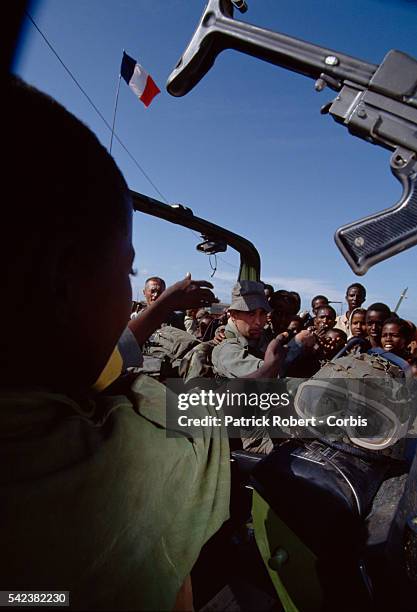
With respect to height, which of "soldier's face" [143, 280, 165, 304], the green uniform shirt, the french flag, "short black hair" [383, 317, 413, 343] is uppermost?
the french flag

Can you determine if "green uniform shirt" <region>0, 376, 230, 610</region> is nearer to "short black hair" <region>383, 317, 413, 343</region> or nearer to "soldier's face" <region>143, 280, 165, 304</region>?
"short black hair" <region>383, 317, 413, 343</region>

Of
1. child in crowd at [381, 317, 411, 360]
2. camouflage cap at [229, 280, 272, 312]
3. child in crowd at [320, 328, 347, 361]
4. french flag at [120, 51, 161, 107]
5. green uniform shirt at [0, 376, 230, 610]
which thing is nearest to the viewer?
green uniform shirt at [0, 376, 230, 610]

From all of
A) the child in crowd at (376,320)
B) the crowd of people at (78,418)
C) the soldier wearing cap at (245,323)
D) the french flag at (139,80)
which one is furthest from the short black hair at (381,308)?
the french flag at (139,80)

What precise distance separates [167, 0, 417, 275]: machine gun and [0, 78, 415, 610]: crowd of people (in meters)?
1.04

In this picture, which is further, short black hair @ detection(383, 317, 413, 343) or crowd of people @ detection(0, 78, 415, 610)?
short black hair @ detection(383, 317, 413, 343)

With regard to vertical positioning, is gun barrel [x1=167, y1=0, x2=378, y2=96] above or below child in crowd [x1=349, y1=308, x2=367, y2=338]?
above

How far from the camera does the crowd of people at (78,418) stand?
47 cm

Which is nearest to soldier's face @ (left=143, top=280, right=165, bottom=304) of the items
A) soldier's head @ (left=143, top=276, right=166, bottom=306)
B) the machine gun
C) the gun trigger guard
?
soldier's head @ (left=143, top=276, right=166, bottom=306)

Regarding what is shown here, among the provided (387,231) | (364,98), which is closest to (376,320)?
(387,231)

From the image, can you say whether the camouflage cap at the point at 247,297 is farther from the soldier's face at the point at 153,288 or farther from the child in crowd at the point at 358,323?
the child in crowd at the point at 358,323

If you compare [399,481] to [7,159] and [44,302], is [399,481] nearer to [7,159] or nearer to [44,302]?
[44,302]

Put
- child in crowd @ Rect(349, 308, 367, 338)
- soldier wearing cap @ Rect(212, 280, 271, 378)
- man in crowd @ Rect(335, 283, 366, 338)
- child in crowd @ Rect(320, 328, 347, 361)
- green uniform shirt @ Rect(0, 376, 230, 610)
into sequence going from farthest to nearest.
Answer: man in crowd @ Rect(335, 283, 366, 338), child in crowd @ Rect(349, 308, 367, 338), child in crowd @ Rect(320, 328, 347, 361), soldier wearing cap @ Rect(212, 280, 271, 378), green uniform shirt @ Rect(0, 376, 230, 610)

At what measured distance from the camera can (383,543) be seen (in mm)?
1270

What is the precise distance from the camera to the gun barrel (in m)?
1.36
